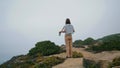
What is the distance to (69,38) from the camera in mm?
21719

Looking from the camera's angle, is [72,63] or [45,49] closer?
[72,63]

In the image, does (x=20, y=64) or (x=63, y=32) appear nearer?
(x=63, y=32)

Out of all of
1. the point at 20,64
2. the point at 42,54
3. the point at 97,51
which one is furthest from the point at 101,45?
the point at 20,64

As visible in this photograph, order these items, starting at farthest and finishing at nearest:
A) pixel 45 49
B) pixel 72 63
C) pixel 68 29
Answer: pixel 45 49 → pixel 68 29 → pixel 72 63

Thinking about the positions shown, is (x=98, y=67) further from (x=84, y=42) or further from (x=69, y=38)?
(x=84, y=42)

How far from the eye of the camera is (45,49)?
2577cm

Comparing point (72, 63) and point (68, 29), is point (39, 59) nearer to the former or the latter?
point (68, 29)

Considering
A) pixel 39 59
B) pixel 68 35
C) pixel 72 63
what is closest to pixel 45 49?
pixel 39 59

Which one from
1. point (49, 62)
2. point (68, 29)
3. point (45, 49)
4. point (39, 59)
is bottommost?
point (49, 62)

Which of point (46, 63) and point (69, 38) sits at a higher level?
point (69, 38)

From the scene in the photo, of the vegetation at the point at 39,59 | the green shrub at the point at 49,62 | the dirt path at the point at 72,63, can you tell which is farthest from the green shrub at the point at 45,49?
the dirt path at the point at 72,63

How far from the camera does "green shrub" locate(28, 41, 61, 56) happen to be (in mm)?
25425

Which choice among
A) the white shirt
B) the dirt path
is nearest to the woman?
the white shirt

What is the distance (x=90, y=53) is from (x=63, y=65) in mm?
6282
